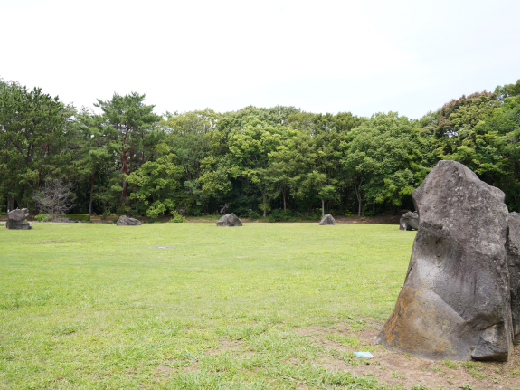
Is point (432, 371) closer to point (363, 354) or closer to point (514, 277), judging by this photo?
point (363, 354)

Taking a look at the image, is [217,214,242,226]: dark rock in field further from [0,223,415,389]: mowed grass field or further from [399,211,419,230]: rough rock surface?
[0,223,415,389]: mowed grass field

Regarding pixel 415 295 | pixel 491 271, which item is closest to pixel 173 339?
pixel 415 295

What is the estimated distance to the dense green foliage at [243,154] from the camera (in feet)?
119

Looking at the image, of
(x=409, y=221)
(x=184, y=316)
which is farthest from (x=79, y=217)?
(x=184, y=316)

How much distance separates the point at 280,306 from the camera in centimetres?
720

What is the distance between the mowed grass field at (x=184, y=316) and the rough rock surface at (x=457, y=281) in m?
0.97

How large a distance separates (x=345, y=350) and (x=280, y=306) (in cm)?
232

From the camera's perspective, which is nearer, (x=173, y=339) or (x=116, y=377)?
(x=116, y=377)

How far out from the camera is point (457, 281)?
4.82m

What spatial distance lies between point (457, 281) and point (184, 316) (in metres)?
4.36

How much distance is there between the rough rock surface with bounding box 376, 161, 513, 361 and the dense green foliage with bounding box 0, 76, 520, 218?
31837 mm

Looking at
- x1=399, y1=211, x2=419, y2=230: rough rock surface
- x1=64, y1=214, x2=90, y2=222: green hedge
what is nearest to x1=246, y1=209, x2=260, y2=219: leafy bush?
x1=64, y1=214, x2=90, y2=222: green hedge

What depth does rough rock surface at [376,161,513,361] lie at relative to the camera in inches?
181

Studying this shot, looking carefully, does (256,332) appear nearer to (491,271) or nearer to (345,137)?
(491,271)
